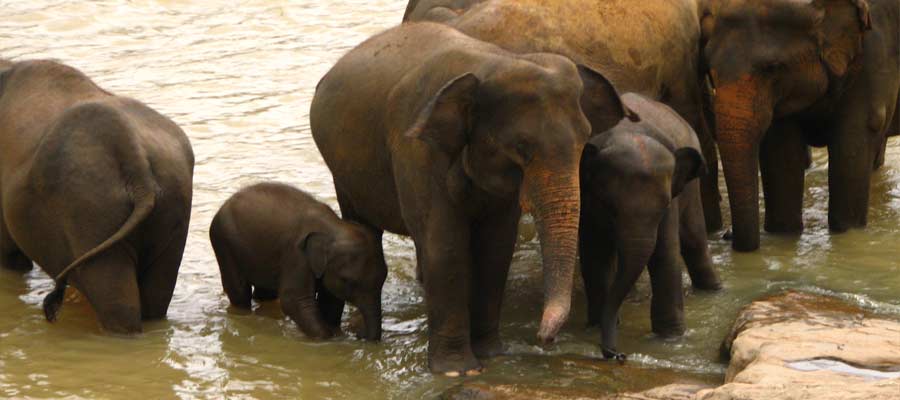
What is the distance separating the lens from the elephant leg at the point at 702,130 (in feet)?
32.2

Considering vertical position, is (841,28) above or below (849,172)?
above

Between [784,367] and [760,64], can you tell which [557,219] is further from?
[760,64]

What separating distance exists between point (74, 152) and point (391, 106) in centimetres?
147

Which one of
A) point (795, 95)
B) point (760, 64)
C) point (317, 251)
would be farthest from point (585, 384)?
point (795, 95)

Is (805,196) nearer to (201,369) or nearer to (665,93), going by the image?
(665,93)

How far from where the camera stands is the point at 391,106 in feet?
26.0

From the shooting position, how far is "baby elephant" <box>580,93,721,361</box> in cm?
765

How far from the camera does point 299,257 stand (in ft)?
27.8

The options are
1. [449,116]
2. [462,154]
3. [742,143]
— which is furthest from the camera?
[742,143]

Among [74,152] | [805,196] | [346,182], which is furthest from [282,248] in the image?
[805,196]

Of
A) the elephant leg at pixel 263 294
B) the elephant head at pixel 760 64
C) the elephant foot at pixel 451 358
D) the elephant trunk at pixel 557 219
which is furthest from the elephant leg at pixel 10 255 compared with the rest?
the elephant head at pixel 760 64

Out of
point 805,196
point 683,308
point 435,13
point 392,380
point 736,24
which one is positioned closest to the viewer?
point 392,380

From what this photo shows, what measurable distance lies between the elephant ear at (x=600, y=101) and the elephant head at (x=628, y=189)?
0.51ft

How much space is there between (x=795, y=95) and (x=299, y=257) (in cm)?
297
